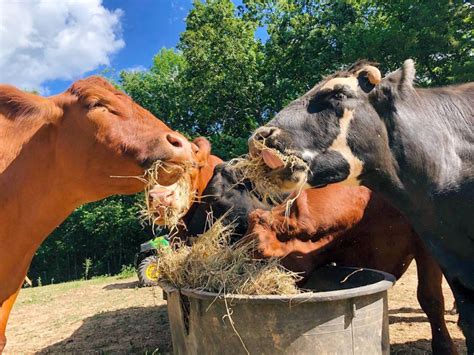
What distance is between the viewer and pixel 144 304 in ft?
24.0

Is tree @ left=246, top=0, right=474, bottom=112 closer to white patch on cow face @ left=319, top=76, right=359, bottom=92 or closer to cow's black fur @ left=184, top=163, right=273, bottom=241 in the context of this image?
cow's black fur @ left=184, top=163, right=273, bottom=241

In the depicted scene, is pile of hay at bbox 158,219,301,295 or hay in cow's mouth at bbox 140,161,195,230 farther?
pile of hay at bbox 158,219,301,295

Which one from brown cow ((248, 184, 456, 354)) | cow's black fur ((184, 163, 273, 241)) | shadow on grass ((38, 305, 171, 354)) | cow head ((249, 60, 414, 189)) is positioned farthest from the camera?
shadow on grass ((38, 305, 171, 354))

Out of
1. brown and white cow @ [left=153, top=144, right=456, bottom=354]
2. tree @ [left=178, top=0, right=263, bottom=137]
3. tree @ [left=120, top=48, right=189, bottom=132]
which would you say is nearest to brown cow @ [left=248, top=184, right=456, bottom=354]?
brown and white cow @ [left=153, top=144, right=456, bottom=354]

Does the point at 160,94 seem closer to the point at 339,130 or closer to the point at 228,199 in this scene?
the point at 228,199

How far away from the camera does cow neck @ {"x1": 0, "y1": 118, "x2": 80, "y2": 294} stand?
260 cm

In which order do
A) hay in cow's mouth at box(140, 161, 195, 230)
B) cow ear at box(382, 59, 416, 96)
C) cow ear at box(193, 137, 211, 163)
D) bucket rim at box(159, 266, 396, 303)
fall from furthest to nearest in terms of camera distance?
cow ear at box(193, 137, 211, 163), cow ear at box(382, 59, 416, 96), hay in cow's mouth at box(140, 161, 195, 230), bucket rim at box(159, 266, 396, 303)

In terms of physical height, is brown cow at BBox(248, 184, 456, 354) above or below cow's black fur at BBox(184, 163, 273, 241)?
below

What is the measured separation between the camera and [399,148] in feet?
9.20

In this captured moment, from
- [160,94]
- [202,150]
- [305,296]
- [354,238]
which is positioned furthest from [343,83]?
A: [160,94]

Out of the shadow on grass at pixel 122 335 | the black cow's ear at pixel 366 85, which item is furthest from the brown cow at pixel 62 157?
the shadow on grass at pixel 122 335

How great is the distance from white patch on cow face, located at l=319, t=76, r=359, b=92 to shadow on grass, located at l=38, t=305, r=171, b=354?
3.27 metres

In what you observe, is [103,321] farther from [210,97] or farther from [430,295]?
[210,97]

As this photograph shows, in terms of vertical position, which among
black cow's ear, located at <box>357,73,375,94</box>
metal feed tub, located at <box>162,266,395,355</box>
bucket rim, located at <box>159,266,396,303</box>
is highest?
black cow's ear, located at <box>357,73,375,94</box>
